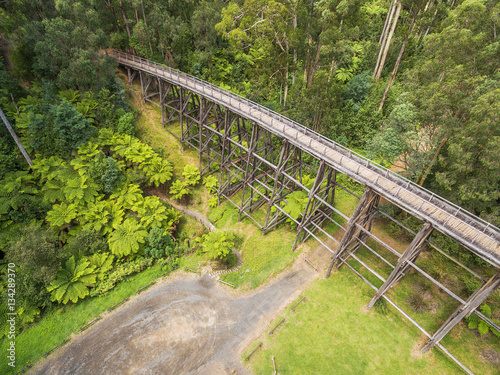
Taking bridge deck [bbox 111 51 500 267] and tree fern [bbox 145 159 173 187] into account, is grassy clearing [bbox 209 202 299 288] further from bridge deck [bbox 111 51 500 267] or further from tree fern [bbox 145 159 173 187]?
bridge deck [bbox 111 51 500 267]

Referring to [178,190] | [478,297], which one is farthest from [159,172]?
[478,297]

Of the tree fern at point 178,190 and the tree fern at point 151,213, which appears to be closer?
the tree fern at point 151,213

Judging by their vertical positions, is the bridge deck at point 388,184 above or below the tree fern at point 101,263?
above

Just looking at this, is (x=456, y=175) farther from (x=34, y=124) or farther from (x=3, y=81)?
(x=3, y=81)

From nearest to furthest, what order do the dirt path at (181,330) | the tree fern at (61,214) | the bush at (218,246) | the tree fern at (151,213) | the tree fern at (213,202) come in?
1. the dirt path at (181,330)
2. the bush at (218,246)
3. the tree fern at (61,214)
4. the tree fern at (151,213)
5. the tree fern at (213,202)

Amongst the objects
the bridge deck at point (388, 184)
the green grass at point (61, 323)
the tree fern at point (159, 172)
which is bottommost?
the green grass at point (61, 323)

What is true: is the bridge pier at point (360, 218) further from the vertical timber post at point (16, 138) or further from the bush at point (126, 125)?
the vertical timber post at point (16, 138)

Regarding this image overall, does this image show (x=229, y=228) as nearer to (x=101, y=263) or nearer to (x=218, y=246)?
(x=218, y=246)

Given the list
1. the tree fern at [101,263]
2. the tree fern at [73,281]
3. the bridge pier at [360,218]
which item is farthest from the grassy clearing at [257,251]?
the tree fern at [73,281]
